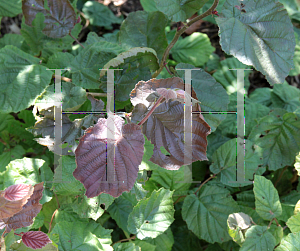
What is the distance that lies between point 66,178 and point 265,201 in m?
0.76

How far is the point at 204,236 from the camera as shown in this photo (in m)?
1.27

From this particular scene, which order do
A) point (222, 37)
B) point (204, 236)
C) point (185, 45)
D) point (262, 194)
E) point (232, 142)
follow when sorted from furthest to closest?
point (185, 45)
point (232, 142)
point (204, 236)
point (262, 194)
point (222, 37)

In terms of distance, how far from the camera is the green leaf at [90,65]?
1236mm

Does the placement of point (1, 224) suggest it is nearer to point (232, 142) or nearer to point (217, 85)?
point (217, 85)

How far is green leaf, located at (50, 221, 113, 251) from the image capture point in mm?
976

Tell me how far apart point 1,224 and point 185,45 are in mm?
1525

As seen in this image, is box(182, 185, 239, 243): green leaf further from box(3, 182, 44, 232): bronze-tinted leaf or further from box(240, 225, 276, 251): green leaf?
box(3, 182, 44, 232): bronze-tinted leaf

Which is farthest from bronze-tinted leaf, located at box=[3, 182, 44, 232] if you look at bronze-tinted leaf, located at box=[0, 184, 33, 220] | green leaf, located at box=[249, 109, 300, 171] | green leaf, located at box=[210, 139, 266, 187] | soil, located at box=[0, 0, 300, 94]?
soil, located at box=[0, 0, 300, 94]

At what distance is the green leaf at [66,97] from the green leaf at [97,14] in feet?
3.72

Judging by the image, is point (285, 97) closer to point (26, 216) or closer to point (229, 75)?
point (229, 75)

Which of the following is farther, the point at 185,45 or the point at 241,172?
the point at 185,45

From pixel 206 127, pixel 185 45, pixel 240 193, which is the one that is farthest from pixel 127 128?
pixel 185 45

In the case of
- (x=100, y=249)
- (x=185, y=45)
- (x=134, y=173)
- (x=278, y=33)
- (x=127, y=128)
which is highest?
(x=278, y=33)

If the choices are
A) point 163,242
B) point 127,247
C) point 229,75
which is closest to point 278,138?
point 229,75
